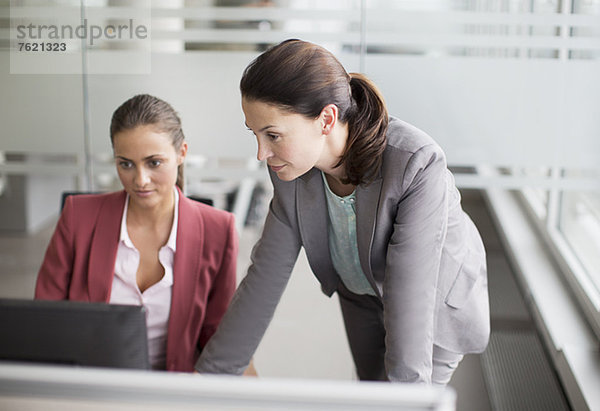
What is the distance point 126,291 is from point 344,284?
58cm

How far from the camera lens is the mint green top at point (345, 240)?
154 centimetres

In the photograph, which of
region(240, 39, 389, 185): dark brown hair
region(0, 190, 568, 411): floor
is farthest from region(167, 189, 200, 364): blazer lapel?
region(0, 190, 568, 411): floor

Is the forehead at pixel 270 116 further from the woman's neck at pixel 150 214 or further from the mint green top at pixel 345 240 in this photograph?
the woman's neck at pixel 150 214

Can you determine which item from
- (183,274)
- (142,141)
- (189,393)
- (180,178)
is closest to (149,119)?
(142,141)

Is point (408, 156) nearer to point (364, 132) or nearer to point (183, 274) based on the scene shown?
point (364, 132)

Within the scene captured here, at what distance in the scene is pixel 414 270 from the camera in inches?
54.1

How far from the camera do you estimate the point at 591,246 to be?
2.73m

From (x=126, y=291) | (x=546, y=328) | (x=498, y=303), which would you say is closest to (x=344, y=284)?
(x=126, y=291)

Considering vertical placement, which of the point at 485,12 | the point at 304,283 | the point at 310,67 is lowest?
the point at 304,283

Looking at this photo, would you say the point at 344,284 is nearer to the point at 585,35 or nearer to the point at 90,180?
the point at 90,180

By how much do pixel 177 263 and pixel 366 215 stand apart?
0.55 meters

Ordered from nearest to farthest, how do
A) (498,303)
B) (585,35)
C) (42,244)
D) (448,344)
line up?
1. (448,344)
2. (585,35)
3. (42,244)
4. (498,303)

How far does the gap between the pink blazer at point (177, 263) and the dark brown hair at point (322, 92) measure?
53 cm

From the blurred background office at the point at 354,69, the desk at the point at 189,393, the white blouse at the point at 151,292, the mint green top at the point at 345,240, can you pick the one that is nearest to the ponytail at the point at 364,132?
the mint green top at the point at 345,240
